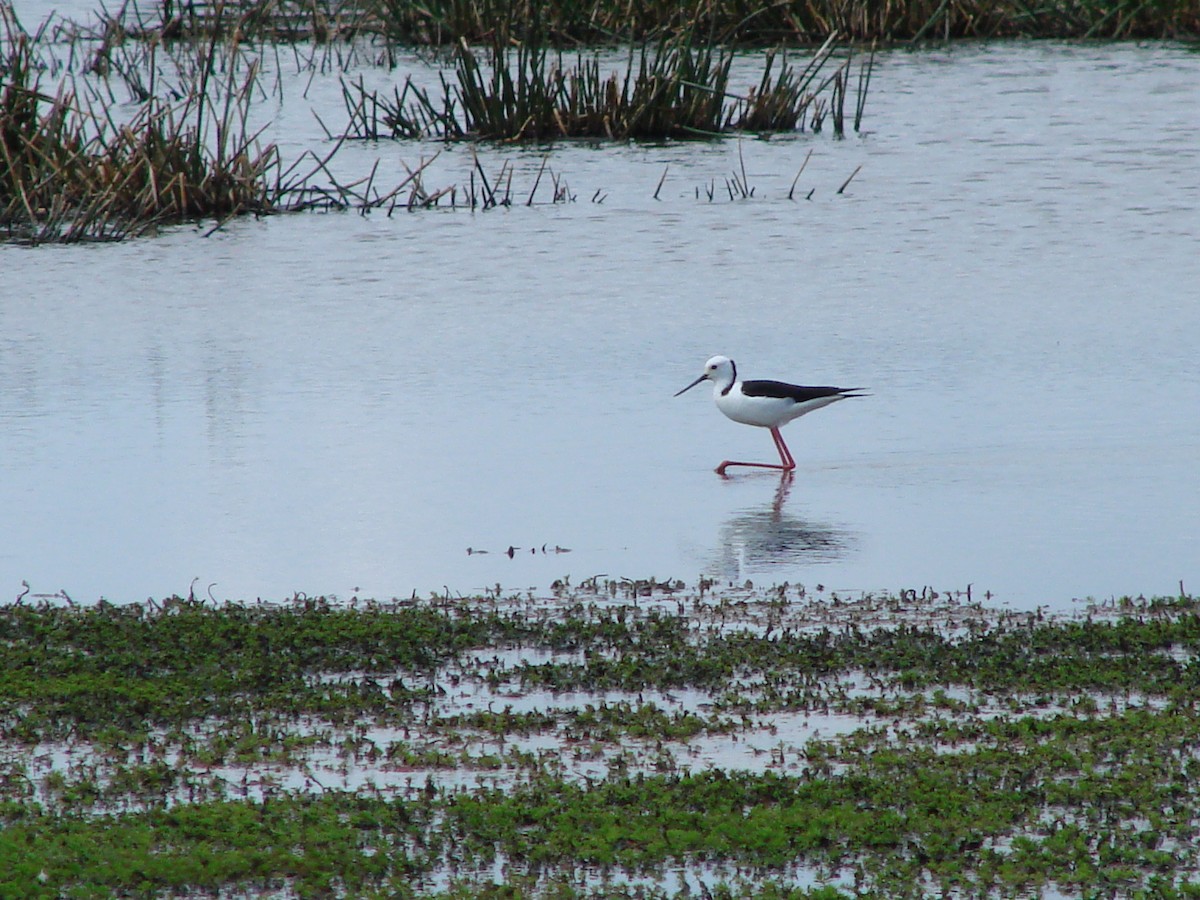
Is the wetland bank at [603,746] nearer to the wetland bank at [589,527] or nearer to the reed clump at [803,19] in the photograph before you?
the wetland bank at [589,527]

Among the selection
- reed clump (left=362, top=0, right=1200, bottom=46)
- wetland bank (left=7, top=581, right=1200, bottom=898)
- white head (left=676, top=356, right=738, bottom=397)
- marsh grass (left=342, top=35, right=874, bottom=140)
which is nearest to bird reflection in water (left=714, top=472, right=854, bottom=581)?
wetland bank (left=7, top=581, right=1200, bottom=898)

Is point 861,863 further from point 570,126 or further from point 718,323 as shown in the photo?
point 570,126

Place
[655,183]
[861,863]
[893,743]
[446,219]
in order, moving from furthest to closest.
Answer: [655,183] → [446,219] → [893,743] → [861,863]

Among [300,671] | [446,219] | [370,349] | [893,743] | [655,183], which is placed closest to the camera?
[893,743]

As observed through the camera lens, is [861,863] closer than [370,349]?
Yes

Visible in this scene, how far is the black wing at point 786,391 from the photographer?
10.3 m

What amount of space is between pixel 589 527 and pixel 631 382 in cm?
338

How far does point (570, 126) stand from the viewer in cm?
2122

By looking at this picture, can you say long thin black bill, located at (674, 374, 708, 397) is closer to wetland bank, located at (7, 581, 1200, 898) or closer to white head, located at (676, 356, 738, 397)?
white head, located at (676, 356, 738, 397)

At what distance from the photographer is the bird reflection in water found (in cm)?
816

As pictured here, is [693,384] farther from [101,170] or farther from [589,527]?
[101,170]

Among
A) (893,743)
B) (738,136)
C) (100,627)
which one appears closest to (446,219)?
(738,136)

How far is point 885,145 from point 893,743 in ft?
54.4

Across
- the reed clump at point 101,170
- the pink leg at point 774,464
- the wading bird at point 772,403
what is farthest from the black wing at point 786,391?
the reed clump at point 101,170
